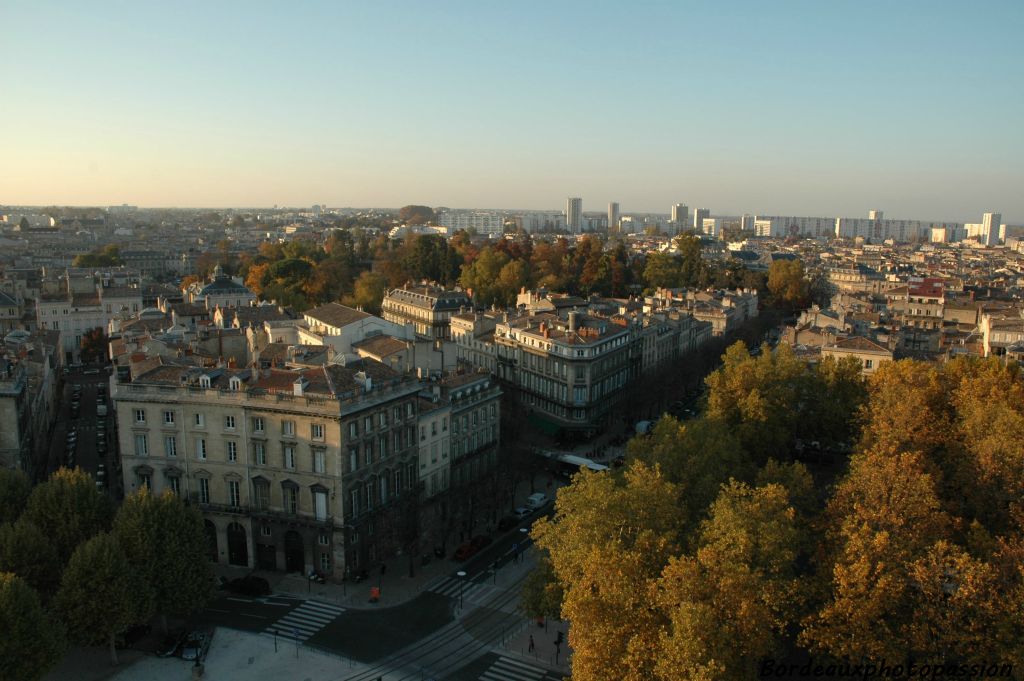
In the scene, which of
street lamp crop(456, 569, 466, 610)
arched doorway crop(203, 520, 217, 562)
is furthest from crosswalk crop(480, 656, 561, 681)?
arched doorway crop(203, 520, 217, 562)

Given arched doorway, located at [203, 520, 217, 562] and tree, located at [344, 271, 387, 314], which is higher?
tree, located at [344, 271, 387, 314]

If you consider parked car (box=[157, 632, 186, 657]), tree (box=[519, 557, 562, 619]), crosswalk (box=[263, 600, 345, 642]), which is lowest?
crosswalk (box=[263, 600, 345, 642])

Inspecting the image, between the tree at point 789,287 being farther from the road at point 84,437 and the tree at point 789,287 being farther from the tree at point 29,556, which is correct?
the tree at point 29,556

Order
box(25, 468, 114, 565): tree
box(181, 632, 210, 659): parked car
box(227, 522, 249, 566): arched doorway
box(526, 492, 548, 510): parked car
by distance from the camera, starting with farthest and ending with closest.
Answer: box(526, 492, 548, 510): parked car
box(227, 522, 249, 566): arched doorway
box(25, 468, 114, 565): tree
box(181, 632, 210, 659): parked car

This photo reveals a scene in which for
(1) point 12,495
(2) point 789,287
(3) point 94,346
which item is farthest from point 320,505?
(2) point 789,287

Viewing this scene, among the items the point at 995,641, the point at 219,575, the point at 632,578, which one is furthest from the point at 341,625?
the point at 995,641

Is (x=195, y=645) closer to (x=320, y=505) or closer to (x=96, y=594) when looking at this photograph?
(x=96, y=594)

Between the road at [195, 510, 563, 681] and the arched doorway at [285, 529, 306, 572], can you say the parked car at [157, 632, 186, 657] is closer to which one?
the road at [195, 510, 563, 681]

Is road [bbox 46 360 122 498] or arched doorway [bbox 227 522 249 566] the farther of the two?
road [bbox 46 360 122 498]
